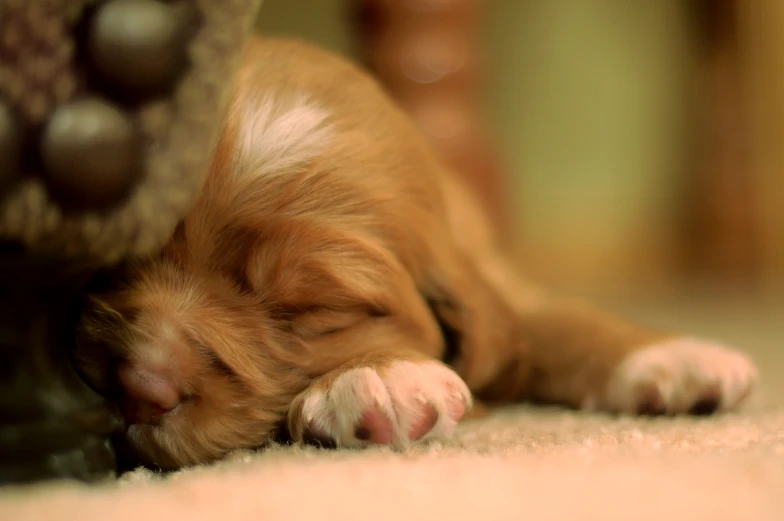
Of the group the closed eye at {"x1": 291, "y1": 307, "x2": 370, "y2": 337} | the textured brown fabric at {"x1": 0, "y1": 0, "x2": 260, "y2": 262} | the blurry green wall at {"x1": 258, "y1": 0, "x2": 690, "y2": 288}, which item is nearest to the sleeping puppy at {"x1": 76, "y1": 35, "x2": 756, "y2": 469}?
the closed eye at {"x1": 291, "y1": 307, "x2": 370, "y2": 337}

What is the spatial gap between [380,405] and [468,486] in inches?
8.9

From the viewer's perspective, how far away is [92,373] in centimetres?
97

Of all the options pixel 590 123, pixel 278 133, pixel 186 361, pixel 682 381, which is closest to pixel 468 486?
pixel 186 361

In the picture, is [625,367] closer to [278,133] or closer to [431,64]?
[278,133]

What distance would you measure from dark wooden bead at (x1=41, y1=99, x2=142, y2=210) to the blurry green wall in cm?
304

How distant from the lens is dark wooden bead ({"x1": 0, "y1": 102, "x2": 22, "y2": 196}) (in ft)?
2.19

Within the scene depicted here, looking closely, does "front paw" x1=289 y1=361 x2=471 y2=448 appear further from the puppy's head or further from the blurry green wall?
the blurry green wall

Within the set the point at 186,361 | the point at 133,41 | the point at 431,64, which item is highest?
the point at 133,41

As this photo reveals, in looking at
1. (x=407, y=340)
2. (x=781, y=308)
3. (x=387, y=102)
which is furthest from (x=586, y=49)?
(x=407, y=340)

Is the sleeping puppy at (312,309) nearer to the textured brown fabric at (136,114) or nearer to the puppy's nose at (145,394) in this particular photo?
the puppy's nose at (145,394)

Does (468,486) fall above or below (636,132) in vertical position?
above

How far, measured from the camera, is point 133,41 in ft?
2.21

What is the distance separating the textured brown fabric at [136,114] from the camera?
2.26 ft

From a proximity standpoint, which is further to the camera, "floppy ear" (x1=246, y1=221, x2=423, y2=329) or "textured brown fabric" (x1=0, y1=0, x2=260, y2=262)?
"floppy ear" (x1=246, y1=221, x2=423, y2=329)
